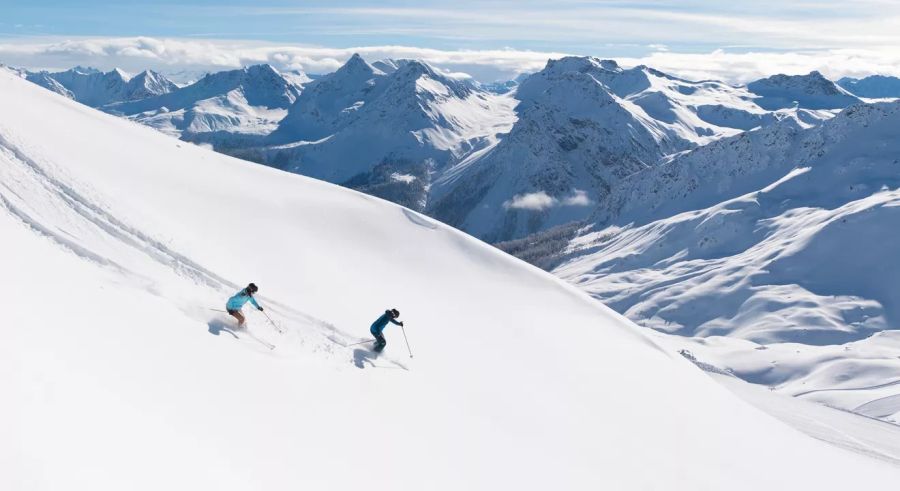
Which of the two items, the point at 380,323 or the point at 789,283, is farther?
the point at 789,283

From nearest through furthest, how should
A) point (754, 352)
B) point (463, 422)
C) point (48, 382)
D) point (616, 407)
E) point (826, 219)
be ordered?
point (48, 382) → point (463, 422) → point (616, 407) → point (754, 352) → point (826, 219)

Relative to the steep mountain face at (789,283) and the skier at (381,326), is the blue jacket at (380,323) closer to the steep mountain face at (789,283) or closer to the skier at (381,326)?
the skier at (381,326)

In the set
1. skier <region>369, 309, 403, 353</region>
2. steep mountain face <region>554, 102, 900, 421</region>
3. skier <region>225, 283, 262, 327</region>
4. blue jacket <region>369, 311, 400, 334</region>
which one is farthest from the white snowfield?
steep mountain face <region>554, 102, 900, 421</region>

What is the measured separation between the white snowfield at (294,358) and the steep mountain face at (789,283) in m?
46.5

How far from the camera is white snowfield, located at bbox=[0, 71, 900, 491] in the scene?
12.5 metres

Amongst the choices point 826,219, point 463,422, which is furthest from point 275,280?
point 826,219

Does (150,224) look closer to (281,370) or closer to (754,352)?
(281,370)

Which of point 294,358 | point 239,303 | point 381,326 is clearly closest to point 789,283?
point 381,326

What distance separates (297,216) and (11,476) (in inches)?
967

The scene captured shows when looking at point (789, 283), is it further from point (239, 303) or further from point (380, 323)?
point (239, 303)

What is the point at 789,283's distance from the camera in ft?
459

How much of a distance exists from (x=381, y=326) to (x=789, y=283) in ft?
460

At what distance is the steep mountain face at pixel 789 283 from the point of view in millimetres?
86438

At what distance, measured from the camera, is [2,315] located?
13.3 meters
